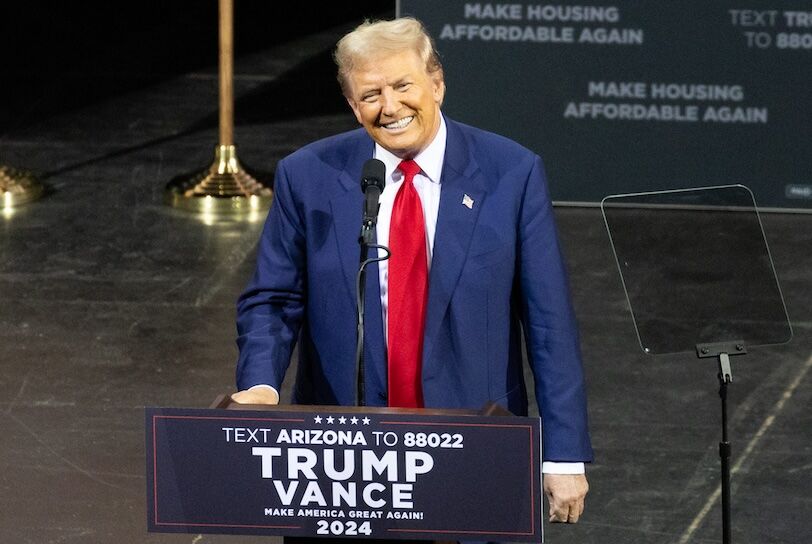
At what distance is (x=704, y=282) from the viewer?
4.54 meters

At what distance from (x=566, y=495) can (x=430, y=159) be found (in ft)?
2.37

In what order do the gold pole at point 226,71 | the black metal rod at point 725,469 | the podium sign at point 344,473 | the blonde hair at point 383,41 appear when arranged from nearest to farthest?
the podium sign at point 344,473, the blonde hair at point 383,41, the black metal rod at point 725,469, the gold pole at point 226,71

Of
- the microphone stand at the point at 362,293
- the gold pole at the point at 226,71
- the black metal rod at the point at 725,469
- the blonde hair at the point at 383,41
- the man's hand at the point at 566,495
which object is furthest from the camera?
the gold pole at the point at 226,71

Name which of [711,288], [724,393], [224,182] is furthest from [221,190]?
[724,393]

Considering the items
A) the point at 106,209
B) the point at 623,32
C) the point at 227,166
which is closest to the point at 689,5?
the point at 623,32

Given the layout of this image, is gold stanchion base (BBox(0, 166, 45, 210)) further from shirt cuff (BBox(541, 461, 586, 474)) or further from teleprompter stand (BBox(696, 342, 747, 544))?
shirt cuff (BBox(541, 461, 586, 474))

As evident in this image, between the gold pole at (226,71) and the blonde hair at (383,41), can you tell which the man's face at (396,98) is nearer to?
the blonde hair at (383,41)

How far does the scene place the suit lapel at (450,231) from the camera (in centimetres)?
331

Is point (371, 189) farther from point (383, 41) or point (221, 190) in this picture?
point (221, 190)

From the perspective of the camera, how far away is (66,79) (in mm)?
11656

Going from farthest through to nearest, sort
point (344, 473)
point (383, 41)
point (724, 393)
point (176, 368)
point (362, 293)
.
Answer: point (176, 368)
point (724, 393)
point (383, 41)
point (362, 293)
point (344, 473)

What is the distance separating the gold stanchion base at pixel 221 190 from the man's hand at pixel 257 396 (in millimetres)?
5488

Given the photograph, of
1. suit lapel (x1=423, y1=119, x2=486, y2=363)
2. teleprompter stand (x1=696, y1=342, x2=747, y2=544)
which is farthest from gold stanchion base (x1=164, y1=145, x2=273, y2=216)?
suit lapel (x1=423, y1=119, x2=486, y2=363)

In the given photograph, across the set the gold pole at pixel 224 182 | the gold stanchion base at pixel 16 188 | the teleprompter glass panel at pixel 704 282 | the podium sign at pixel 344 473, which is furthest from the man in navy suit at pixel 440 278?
the gold stanchion base at pixel 16 188
